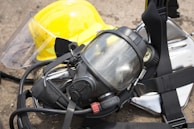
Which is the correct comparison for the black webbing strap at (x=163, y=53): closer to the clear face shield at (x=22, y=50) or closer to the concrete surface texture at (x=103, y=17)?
the concrete surface texture at (x=103, y=17)

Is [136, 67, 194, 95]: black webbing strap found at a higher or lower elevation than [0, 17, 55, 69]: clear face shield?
lower

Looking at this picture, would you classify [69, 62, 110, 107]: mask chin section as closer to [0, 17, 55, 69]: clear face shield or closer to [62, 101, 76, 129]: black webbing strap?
[62, 101, 76, 129]: black webbing strap

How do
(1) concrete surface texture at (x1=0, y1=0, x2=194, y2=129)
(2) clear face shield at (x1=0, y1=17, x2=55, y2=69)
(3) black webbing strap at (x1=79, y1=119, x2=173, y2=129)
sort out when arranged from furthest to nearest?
(2) clear face shield at (x1=0, y1=17, x2=55, y2=69), (1) concrete surface texture at (x1=0, y1=0, x2=194, y2=129), (3) black webbing strap at (x1=79, y1=119, x2=173, y2=129)

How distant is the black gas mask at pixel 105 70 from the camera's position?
143cm

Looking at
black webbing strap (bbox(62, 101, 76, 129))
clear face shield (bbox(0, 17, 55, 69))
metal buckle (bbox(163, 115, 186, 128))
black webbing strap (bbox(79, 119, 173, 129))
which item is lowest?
metal buckle (bbox(163, 115, 186, 128))

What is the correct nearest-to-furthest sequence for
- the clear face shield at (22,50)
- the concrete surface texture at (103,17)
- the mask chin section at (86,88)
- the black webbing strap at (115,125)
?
the mask chin section at (86,88) → the black webbing strap at (115,125) → the concrete surface texture at (103,17) → the clear face shield at (22,50)

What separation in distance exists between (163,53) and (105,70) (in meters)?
0.36

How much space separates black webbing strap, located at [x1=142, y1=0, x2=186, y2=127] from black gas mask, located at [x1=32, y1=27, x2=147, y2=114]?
174mm

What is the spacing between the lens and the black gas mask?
56.4 inches

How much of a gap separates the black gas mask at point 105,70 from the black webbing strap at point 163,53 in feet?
0.57

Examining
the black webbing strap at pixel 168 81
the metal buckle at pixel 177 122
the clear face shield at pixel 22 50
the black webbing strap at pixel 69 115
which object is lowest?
the metal buckle at pixel 177 122

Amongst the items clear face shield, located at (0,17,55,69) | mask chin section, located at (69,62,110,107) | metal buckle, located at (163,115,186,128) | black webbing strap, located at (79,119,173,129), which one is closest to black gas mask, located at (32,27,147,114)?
mask chin section, located at (69,62,110,107)

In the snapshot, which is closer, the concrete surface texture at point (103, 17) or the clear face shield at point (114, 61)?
the clear face shield at point (114, 61)

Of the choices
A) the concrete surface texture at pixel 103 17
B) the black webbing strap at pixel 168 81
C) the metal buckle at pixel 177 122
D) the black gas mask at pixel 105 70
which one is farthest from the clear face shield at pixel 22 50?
the metal buckle at pixel 177 122
